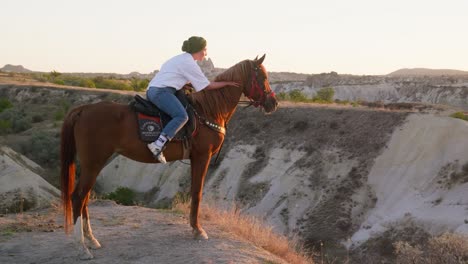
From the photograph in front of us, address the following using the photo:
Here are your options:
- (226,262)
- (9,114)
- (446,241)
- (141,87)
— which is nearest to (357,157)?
(446,241)

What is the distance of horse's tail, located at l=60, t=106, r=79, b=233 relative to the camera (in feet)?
27.5

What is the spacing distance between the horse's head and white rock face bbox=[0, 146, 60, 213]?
306 inches

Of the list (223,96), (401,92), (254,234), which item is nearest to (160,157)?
(223,96)

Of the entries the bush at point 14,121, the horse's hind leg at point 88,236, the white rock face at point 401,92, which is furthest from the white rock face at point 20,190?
the white rock face at point 401,92

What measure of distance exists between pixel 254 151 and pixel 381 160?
7.93 meters

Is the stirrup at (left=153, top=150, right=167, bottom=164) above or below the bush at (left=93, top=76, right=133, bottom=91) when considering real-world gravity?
above

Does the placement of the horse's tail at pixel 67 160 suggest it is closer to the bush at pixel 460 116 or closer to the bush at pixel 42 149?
the bush at pixel 460 116

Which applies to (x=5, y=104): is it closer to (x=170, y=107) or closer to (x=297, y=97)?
(x=297, y=97)

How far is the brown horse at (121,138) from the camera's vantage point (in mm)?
8211

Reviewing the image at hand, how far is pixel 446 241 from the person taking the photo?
11977mm

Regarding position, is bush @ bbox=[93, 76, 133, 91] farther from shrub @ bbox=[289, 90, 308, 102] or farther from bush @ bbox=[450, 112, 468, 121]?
bush @ bbox=[450, 112, 468, 121]

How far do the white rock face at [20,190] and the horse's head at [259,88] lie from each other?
7.77m

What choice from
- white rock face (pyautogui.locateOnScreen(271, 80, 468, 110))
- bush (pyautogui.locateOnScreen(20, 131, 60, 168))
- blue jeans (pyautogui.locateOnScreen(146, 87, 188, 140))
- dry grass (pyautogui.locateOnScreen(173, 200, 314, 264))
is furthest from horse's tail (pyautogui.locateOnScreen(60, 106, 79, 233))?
A: white rock face (pyautogui.locateOnScreen(271, 80, 468, 110))

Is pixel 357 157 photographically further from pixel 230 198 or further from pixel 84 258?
pixel 84 258
